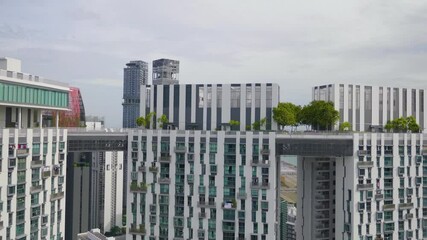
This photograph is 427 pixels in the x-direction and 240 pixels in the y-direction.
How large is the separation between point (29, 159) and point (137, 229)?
26.6 m

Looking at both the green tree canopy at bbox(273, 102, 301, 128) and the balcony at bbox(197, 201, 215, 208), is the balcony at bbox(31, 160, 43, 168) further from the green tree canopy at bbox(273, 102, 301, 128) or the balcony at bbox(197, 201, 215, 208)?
the green tree canopy at bbox(273, 102, 301, 128)

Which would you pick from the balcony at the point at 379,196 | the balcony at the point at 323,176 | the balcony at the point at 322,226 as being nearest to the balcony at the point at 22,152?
the balcony at the point at 323,176

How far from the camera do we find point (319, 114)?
90375 millimetres

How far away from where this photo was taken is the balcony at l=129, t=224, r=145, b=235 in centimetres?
8369

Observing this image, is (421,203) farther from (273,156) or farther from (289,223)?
(289,223)

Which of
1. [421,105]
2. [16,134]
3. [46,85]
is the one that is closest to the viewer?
[16,134]

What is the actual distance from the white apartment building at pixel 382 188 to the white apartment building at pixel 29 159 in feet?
168

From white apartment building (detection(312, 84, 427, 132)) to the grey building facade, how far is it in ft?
49.9

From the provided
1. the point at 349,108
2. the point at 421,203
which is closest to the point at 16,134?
the point at 349,108

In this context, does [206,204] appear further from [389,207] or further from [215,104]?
[389,207]

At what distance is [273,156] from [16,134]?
4406 cm

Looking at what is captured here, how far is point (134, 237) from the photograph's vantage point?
84250 millimetres

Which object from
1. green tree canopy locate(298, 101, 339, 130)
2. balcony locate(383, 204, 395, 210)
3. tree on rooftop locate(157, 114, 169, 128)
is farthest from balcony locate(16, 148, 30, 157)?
balcony locate(383, 204, 395, 210)

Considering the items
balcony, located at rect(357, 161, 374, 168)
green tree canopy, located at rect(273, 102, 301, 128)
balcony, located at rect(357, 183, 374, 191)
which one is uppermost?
green tree canopy, located at rect(273, 102, 301, 128)
